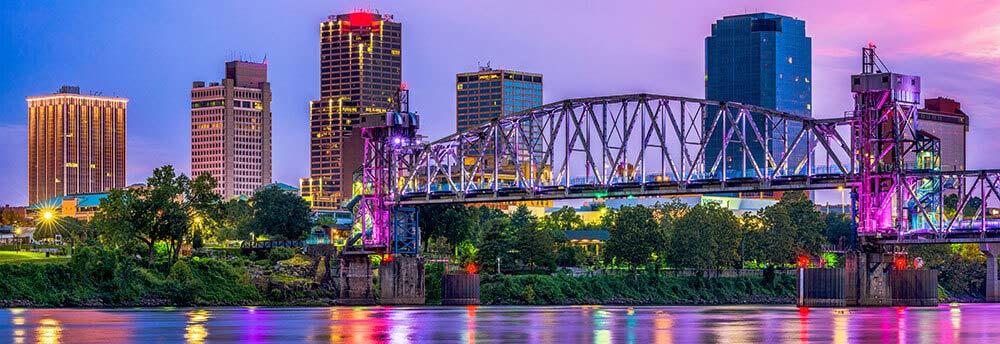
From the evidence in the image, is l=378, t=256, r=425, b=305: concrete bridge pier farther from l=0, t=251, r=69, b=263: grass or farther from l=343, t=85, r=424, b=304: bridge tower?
l=0, t=251, r=69, b=263: grass

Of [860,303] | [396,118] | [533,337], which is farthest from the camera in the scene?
[396,118]

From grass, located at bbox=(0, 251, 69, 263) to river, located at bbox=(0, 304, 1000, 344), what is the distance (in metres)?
24.2

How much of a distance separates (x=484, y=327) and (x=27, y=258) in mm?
72098

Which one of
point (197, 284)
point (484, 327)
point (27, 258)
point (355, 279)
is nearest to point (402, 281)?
point (355, 279)

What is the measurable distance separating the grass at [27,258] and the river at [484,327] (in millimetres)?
24229

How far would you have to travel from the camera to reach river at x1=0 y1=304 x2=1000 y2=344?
3401 inches

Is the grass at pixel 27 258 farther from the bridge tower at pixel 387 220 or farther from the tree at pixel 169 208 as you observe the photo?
the bridge tower at pixel 387 220

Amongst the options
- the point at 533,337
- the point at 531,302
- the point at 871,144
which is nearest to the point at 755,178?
the point at 871,144

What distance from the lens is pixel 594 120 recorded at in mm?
168500

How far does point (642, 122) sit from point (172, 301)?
1866 inches

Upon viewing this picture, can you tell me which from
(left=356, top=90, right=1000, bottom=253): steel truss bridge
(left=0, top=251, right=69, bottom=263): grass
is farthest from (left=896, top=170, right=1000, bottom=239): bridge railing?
(left=0, top=251, right=69, bottom=263): grass

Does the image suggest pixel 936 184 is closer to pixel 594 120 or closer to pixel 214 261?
pixel 594 120

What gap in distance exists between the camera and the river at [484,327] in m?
86.4

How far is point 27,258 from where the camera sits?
160m
